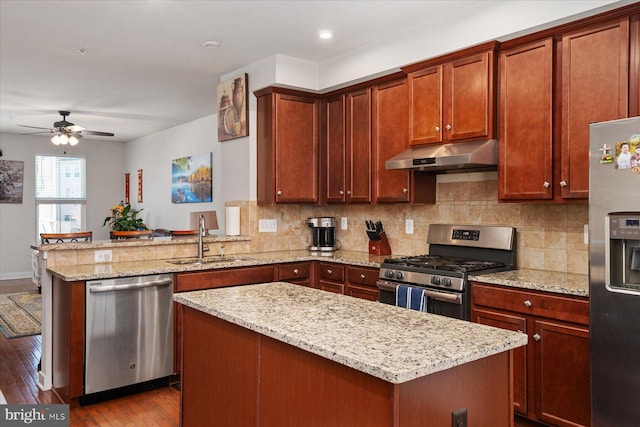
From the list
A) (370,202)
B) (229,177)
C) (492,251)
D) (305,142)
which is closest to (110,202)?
(229,177)

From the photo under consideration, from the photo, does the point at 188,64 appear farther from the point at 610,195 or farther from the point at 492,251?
the point at 610,195

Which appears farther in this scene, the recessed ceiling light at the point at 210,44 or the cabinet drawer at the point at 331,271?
the cabinet drawer at the point at 331,271

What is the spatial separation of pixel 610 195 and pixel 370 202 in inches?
86.0

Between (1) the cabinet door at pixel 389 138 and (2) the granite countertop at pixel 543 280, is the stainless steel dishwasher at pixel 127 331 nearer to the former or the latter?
(1) the cabinet door at pixel 389 138

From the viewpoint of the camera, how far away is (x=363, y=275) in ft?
12.9

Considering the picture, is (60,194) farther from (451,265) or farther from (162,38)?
(451,265)

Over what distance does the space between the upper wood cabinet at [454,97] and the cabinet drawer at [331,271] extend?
119cm

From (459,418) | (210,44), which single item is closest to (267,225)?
(210,44)

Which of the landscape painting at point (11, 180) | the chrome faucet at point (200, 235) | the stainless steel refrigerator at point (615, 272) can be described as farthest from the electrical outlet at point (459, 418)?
the landscape painting at point (11, 180)

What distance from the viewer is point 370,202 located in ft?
14.1

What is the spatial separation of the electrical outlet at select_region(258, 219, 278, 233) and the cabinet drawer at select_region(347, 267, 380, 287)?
1.04 metres

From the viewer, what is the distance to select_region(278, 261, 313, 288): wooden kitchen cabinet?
416 cm

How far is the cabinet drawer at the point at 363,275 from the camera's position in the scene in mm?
3825

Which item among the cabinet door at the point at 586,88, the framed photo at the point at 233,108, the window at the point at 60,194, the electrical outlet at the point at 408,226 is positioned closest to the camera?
the cabinet door at the point at 586,88
